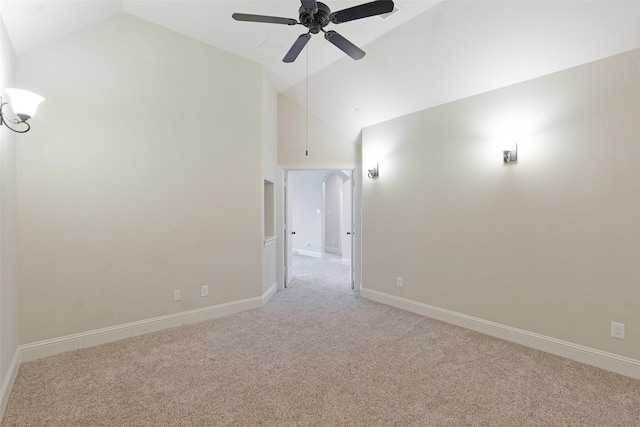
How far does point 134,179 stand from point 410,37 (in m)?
3.21

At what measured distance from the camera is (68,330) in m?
2.92

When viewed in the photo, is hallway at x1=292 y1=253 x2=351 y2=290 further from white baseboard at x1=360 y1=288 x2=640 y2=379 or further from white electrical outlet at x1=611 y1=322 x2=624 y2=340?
white electrical outlet at x1=611 y1=322 x2=624 y2=340

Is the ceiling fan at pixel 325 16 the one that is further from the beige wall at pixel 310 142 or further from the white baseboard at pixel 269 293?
the white baseboard at pixel 269 293

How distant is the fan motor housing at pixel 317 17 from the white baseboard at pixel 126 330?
3267 mm

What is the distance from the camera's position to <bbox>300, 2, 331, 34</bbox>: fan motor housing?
7.02 ft

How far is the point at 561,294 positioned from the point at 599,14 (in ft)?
7.62

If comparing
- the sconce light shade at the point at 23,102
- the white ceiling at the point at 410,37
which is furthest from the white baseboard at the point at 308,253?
the sconce light shade at the point at 23,102

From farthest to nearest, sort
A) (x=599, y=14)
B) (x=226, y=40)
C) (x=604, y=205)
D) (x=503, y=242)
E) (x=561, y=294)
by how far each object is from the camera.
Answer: (x=226, y=40) < (x=503, y=242) < (x=561, y=294) < (x=604, y=205) < (x=599, y=14)

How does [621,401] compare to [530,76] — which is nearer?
[621,401]

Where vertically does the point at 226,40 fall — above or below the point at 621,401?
above

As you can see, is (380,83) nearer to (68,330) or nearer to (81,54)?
(81,54)

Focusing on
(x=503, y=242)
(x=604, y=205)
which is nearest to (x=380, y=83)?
(x=503, y=242)

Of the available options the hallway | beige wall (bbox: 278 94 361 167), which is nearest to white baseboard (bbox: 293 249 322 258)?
the hallway

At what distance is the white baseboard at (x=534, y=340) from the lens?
2.54 m
